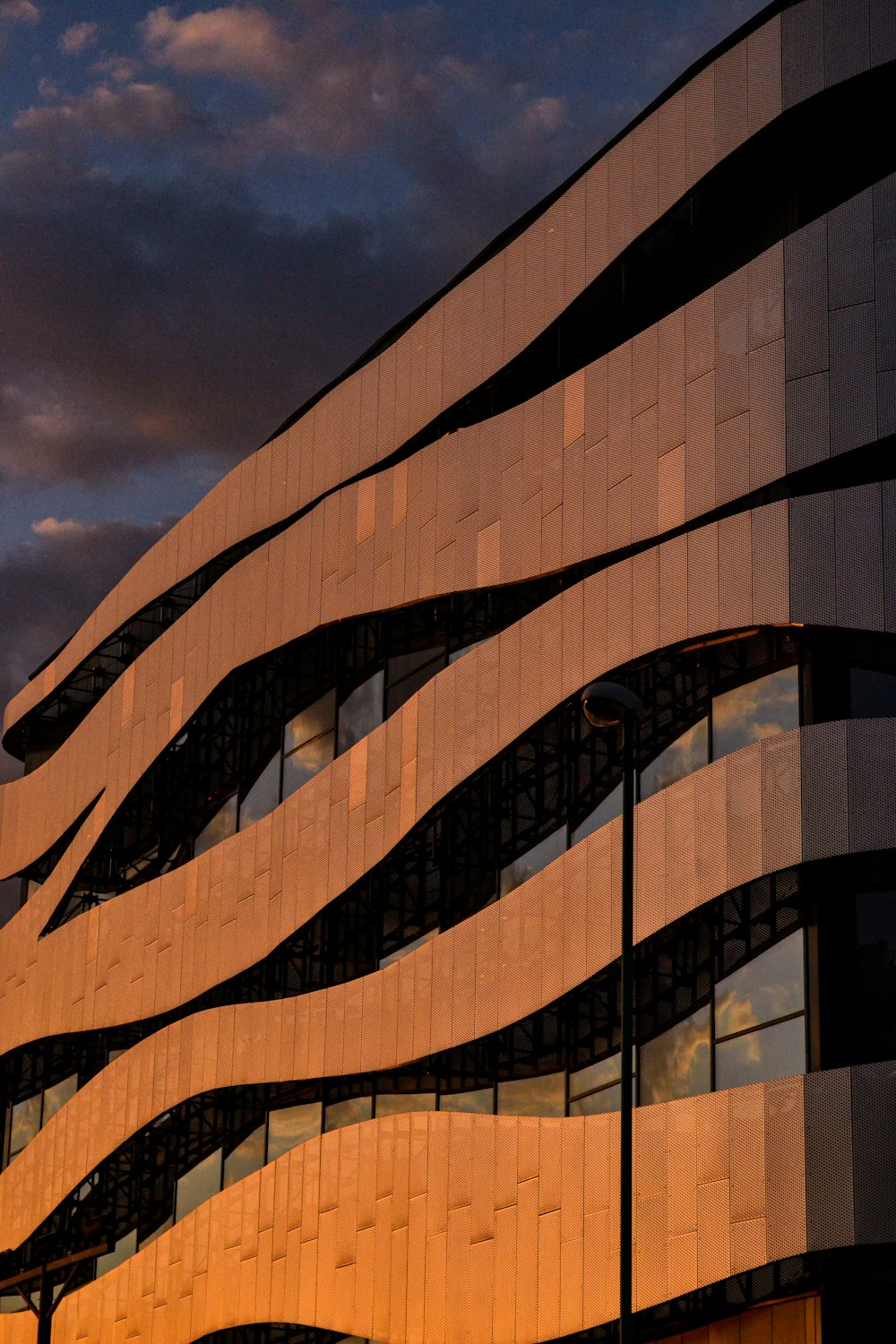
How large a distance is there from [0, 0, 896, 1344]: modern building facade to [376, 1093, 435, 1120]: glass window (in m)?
0.09

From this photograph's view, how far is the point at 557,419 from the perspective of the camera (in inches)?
1385

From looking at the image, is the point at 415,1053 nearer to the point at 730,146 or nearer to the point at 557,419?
the point at 557,419

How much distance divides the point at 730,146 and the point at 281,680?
1776 centimetres

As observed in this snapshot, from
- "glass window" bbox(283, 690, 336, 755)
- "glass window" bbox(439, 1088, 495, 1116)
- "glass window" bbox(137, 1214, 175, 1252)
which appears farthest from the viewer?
"glass window" bbox(137, 1214, 175, 1252)

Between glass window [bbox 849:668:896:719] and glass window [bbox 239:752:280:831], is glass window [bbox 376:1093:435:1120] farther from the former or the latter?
glass window [bbox 849:668:896:719]

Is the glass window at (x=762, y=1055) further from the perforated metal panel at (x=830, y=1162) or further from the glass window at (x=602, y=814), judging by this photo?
the glass window at (x=602, y=814)

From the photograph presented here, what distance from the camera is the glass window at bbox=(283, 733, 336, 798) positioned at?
42.6 m

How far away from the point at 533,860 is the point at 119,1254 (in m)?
18.9

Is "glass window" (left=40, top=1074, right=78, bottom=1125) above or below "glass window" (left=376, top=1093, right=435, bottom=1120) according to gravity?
above

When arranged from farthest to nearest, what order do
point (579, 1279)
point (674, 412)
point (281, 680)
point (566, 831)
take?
point (281, 680), point (566, 831), point (674, 412), point (579, 1279)

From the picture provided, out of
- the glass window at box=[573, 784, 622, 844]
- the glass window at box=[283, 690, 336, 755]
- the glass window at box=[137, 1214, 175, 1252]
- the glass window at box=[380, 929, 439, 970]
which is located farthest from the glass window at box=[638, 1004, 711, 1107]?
the glass window at box=[137, 1214, 175, 1252]

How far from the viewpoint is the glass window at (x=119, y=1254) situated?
1826 inches

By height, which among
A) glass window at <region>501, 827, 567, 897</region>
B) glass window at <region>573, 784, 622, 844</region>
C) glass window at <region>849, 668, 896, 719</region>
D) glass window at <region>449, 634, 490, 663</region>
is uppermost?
glass window at <region>449, 634, 490, 663</region>

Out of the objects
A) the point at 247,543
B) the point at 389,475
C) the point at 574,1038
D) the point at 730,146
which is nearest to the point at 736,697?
the point at 574,1038
